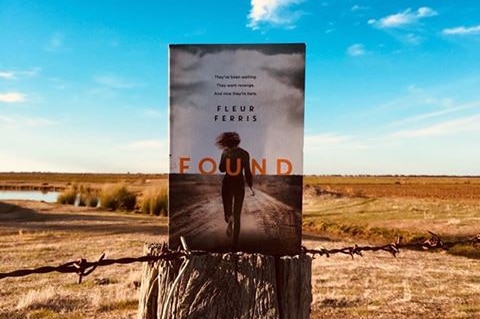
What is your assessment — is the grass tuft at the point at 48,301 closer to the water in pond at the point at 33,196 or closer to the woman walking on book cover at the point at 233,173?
the woman walking on book cover at the point at 233,173

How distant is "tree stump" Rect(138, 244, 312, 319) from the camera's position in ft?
6.64

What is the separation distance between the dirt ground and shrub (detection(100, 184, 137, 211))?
12.2 metres

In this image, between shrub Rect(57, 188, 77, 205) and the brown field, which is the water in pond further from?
the brown field

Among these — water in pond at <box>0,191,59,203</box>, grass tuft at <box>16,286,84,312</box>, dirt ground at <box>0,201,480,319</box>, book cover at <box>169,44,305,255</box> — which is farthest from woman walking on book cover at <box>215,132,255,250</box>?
water in pond at <box>0,191,59,203</box>

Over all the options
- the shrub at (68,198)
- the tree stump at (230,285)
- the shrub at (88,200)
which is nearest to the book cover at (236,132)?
the tree stump at (230,285)

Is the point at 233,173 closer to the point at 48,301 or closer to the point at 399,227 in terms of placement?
the point at 48,301

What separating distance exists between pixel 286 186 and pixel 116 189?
2767 centimetres

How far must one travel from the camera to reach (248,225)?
2018 mm

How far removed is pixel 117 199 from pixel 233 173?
2713 centimetres

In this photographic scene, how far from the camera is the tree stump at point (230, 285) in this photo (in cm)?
203

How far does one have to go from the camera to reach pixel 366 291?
8.00 meters

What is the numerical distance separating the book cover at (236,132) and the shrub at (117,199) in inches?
1051

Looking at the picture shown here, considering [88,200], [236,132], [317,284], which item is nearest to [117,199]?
[88,200]

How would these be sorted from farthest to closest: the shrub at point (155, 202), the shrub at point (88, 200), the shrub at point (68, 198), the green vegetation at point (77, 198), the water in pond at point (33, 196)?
the water in pond at point (33, 196), the shrub at point (68, 198), the green vegetation at point (77, 198), the shrub at point (88, 200), the shrub at point (155, 202)
